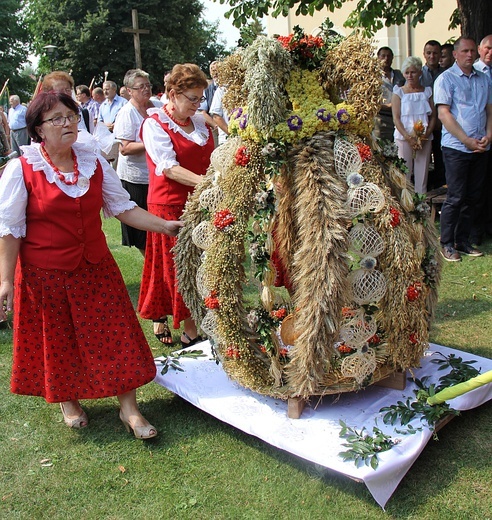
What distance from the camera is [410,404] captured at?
3453mm

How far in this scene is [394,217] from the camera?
3.19 meters

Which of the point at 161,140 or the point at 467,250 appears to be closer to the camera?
the point at 161,140

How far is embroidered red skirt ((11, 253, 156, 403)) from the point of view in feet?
11.5

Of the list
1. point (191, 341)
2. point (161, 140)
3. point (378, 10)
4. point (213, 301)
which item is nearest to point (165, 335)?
point (191, 341)

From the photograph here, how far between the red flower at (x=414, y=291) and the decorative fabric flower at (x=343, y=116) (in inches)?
34.6

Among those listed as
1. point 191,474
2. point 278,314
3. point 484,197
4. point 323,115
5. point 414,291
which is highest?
point 323,115

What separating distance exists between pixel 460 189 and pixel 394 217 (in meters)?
3.77

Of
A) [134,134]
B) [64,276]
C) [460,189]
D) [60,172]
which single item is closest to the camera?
[60,172]

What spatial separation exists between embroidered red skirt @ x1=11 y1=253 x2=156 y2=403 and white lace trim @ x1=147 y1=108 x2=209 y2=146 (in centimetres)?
117

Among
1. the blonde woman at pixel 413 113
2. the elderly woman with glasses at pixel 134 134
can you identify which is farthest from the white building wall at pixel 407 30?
the elderly woman with glasses at pixel 134 134

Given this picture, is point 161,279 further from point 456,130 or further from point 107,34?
point 107,34

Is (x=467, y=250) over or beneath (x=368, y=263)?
beneath

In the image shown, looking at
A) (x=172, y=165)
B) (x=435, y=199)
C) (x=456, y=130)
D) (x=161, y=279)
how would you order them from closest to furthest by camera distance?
1. (x=172, y=165)
2. (x=161, y=279)
3. (x=456, y=130)
4. (x=435, y=199)

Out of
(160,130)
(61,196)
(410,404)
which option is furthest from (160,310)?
(410,404)
